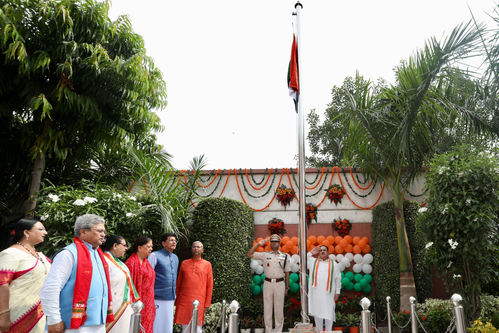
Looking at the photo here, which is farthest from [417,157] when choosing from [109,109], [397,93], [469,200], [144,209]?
[109,109]

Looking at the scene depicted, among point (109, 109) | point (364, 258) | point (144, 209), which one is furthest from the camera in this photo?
point (364, 258)

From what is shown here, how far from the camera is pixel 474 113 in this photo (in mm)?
6785

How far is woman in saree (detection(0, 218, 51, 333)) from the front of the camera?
321 cm

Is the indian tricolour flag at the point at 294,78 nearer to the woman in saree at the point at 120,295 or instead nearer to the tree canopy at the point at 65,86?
the woman in saree at the point at 120,295

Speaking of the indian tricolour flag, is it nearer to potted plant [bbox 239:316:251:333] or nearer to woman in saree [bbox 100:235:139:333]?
woman in saree [bbox 100:235:139:333]

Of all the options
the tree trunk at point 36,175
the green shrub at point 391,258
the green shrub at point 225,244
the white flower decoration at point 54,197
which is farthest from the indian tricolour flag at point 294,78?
the tree trunk at point 36,175

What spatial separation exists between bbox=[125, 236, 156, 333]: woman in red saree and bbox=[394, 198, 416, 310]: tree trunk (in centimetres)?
474

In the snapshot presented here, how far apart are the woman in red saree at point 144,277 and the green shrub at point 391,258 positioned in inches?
189

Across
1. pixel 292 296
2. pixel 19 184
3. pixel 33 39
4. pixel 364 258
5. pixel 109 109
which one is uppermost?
pixel 33 39

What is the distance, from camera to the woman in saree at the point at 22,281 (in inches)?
127

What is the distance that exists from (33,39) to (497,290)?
957cm

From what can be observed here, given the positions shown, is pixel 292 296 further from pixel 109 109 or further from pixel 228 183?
pixel 109 109

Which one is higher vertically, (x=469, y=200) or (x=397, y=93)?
(x=397, y=93)

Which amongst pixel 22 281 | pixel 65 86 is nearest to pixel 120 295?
pixel 22 281
